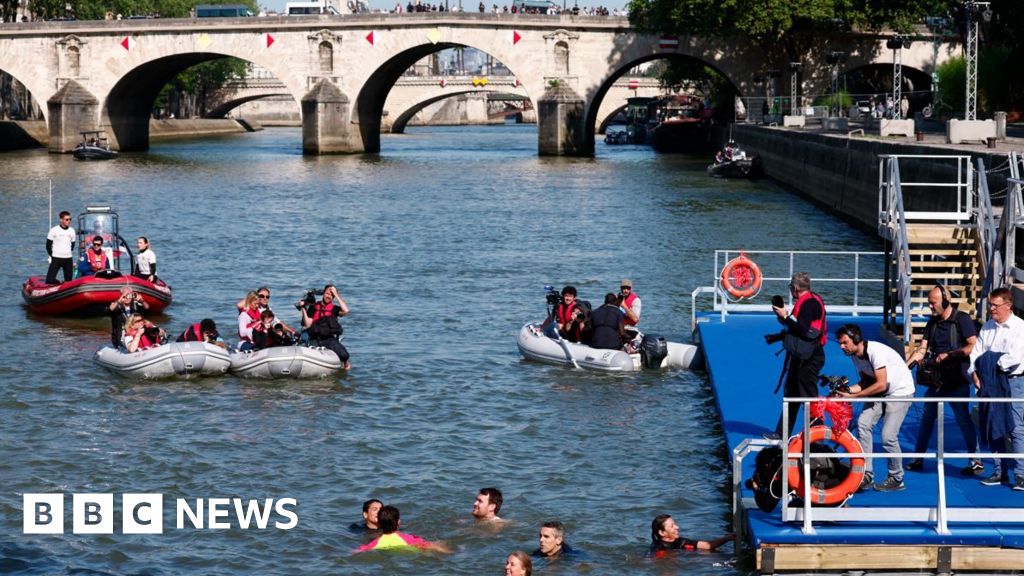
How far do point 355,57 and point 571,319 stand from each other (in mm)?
69589

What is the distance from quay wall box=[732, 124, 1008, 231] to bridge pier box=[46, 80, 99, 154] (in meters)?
43.1

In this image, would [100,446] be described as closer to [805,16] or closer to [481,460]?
[481,460]

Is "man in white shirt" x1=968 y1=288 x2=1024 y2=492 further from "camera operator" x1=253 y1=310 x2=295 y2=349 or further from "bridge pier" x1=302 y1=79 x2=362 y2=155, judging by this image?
"bridge pier" x1=302 y1=79 x2=362 y2=155

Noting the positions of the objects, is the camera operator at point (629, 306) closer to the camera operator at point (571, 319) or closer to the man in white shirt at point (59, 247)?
the camera operator at point (571, 319)

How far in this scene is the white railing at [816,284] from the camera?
26.2 metres

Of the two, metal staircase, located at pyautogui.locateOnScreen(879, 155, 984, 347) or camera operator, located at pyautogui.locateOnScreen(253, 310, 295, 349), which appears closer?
metal staircase, located at pyautogui.locateOnScreen(879, 155, 984, 347)

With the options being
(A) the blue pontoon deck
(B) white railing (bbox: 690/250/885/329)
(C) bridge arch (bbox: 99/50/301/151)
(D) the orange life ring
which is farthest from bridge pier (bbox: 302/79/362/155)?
(D) the orange life ring

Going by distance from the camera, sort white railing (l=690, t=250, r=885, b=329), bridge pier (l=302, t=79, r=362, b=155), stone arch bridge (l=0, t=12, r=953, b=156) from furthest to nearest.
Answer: bridge pier (l=302, t=79, r=362, b=155)
stone arch bridge (l=0, t=12, r=953, b=156)
white railing (l=690, t=250, r=885, b=329)

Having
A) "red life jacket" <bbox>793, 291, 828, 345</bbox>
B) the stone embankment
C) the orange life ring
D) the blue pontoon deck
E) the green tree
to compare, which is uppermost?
the green tree

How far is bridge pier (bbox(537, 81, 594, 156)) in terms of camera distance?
87812 millimetres

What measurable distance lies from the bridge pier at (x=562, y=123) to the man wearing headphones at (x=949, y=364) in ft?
237

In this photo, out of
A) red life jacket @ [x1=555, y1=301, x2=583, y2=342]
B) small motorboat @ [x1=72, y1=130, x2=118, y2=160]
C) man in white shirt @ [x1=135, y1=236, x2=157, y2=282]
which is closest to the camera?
red life jacket @ [x1=555, y1=301, x2=583, y2=342]

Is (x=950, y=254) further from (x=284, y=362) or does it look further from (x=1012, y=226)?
(x=284, y=362)

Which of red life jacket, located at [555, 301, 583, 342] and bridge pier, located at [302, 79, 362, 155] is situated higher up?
bridge pier, located at [302, 79, 362, 155]
